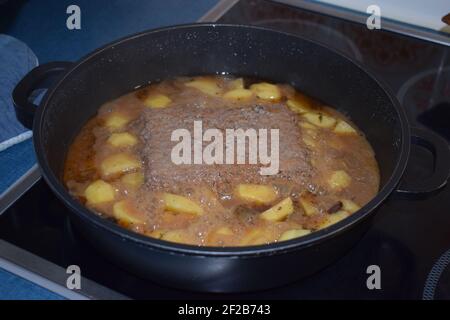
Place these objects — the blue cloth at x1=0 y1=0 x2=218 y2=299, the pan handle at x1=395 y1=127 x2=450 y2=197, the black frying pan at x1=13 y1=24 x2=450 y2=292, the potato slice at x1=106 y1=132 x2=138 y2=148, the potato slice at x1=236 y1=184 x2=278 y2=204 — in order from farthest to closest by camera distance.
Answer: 1. the blue cloth at x1=0 y1=0 x2=218 y2=299
2. the potato slice at x1=106 y1=132 x2=138 y2=148
3. the potato slice at x1=236 y1=184 x2=278 y2=204
4. the pan handle at x1=395 y1=127 x2=450 y2=197
5. the black frying pan at x1=13 y1=24 x2=450 y2=292

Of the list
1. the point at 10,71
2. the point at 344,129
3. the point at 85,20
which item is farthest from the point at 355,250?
the point at 85,20

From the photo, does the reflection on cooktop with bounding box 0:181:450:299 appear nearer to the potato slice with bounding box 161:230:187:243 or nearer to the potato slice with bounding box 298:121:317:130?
the potato slice with bounding box 161:230:187:243

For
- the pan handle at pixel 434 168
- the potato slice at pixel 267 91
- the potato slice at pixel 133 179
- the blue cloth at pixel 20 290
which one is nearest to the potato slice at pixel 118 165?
the potato slice at pixel 133 179


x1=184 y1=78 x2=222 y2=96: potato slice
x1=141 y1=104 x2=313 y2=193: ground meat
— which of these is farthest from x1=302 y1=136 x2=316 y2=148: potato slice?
x1=184 y1=78 x2=222 y2=96: potato slice

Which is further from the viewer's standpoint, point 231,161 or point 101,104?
point 101,104
